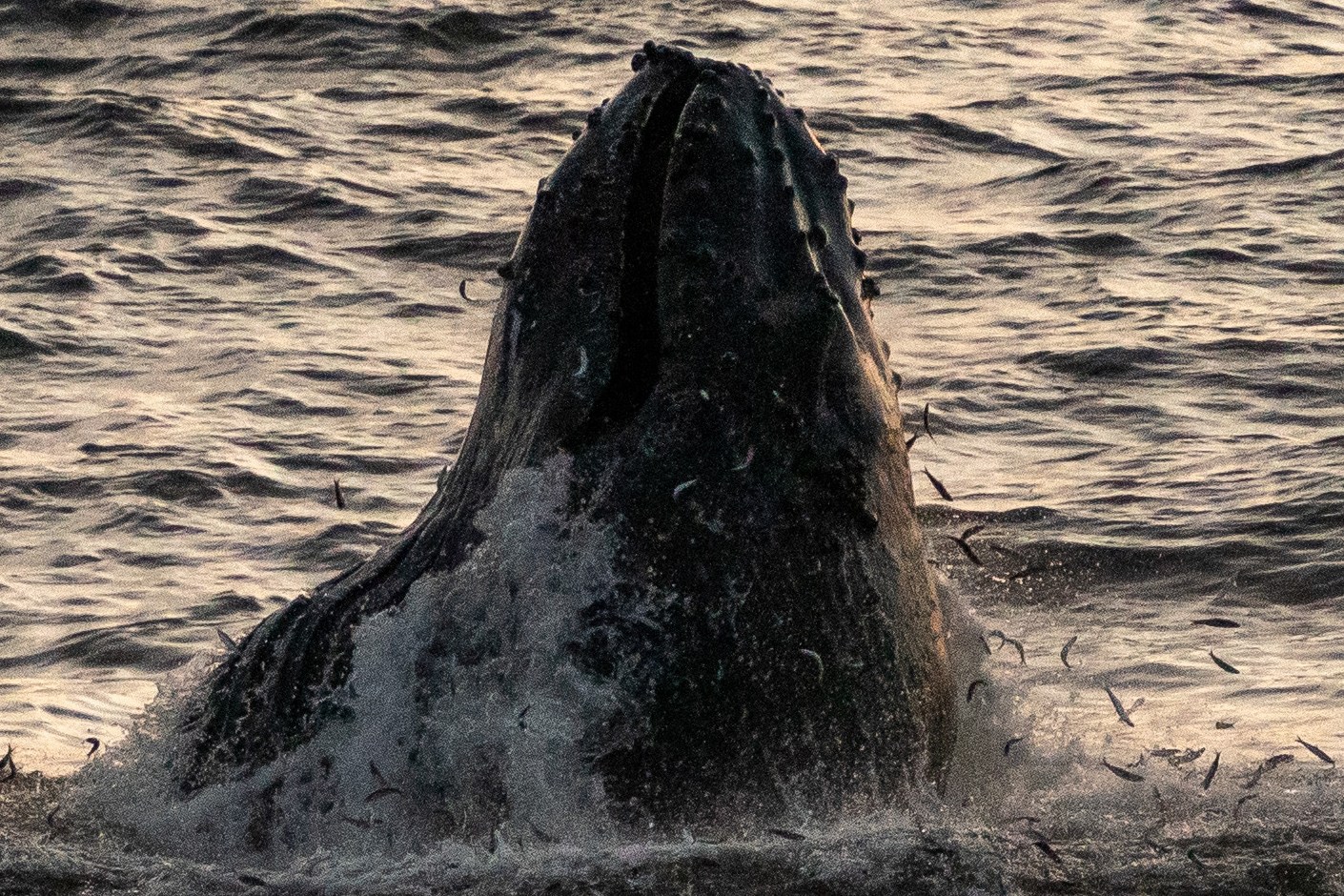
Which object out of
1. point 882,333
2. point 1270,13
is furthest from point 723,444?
point 1270,13

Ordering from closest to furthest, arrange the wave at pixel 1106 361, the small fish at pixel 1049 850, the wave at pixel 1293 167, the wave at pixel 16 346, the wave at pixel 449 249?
the small fish at pixel 1049 850
the wave at pixel 1106 361
the wave at pixel 16 346
the wave at pixel 449 249
the wave at pixel 1293 167

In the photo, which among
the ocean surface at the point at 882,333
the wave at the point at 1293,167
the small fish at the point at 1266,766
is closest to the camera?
the ocean surface at the point at 882,333

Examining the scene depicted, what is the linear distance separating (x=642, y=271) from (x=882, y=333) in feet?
22.2

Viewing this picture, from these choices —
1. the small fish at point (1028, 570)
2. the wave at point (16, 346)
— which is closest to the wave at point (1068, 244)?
the small fish at point (1028, 570)

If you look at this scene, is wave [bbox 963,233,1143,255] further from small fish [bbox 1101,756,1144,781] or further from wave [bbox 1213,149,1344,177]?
small fish [bbox 1101,756,1144,781]

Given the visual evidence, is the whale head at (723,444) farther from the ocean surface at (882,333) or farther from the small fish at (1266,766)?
the small fish at (1266,766)

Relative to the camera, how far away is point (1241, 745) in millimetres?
6566

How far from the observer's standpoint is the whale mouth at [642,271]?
495 cm

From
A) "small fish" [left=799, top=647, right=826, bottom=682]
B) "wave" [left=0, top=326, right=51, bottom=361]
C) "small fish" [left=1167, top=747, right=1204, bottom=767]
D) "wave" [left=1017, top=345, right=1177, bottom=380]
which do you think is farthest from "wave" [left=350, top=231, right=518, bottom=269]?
"small fish" [left=799, top=647, right=826, bottom=682]

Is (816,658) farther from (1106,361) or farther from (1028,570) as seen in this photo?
(1106,361)

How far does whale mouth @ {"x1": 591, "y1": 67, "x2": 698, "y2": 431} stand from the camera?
4.95 m

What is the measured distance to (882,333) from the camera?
1166 cm

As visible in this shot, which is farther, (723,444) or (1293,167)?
(1293,167)

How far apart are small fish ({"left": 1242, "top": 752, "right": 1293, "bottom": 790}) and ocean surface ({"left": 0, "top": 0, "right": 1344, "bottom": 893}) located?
45 millimetres
